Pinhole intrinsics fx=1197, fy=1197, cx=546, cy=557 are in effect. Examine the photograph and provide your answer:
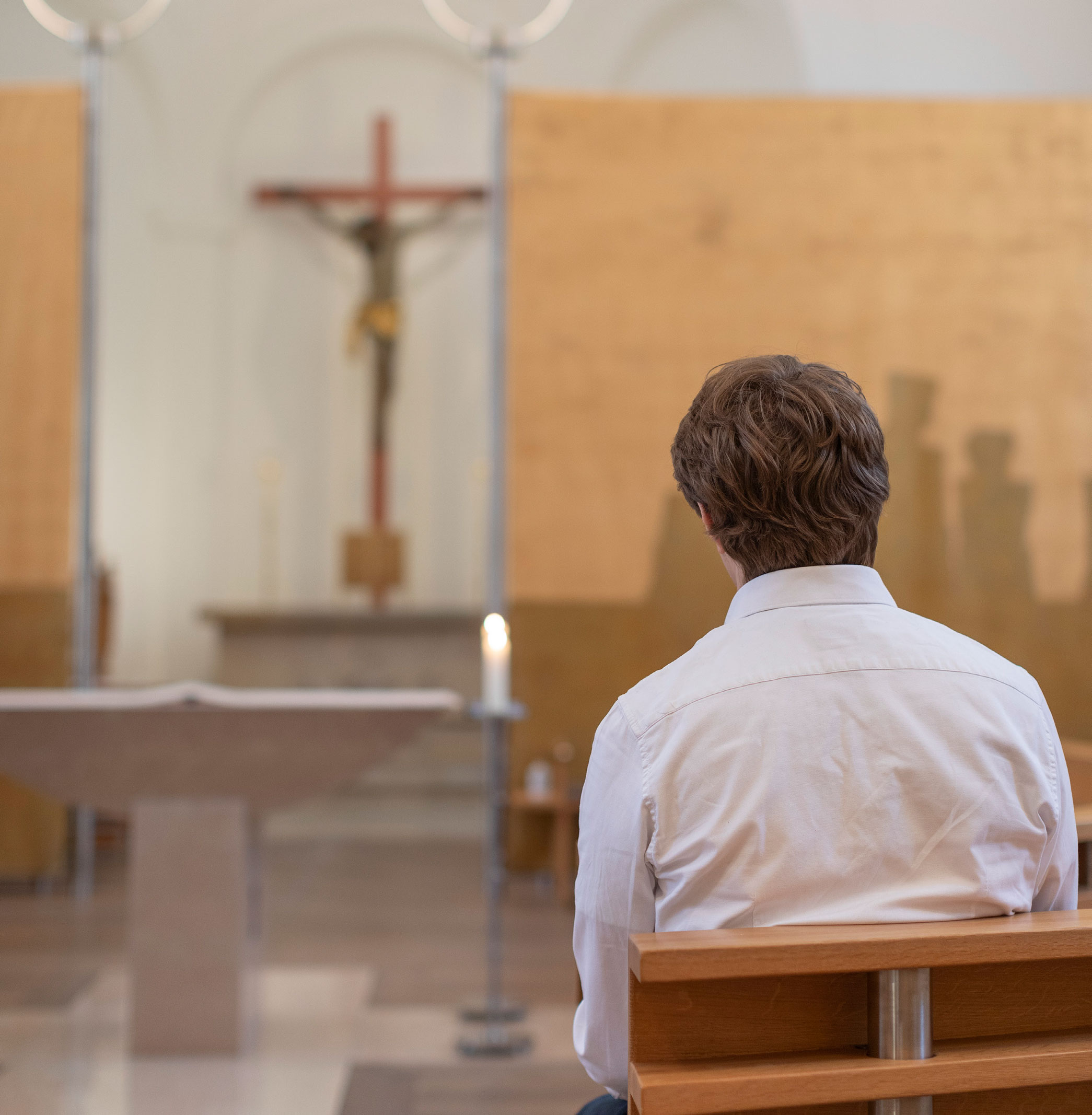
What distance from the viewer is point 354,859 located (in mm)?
4793

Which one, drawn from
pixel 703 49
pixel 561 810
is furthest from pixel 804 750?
pixel 703 49

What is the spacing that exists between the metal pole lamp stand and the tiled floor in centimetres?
74

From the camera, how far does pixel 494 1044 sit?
8.85ft

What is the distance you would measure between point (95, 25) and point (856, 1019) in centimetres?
467

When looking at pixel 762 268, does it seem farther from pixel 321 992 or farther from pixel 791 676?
pixel 791 676

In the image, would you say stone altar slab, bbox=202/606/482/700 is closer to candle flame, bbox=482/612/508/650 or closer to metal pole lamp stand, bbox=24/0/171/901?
metal pole lamp stand, bbox=24/0/171/901

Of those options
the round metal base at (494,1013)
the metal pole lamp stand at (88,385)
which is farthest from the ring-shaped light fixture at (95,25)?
the round metal base at (494,1013)

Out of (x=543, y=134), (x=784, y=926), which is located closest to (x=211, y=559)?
(x=543, y=134)

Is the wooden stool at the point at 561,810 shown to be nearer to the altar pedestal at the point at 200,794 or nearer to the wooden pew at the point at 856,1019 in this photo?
the altar pedestal at the point at 200,794

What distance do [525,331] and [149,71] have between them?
241 cm

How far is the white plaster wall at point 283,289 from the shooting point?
5133 mm

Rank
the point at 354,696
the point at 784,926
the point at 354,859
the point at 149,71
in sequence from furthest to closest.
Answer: the point at 149,71 → the point at 354,859 → the point at 354,696 → the point at 784,926

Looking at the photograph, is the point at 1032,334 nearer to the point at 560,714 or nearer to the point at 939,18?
the point at 939,18

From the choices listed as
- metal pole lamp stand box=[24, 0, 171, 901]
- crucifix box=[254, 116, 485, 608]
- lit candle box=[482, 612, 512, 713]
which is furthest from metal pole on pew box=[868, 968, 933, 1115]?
crucifix box=[254, 116, 485, 608]
